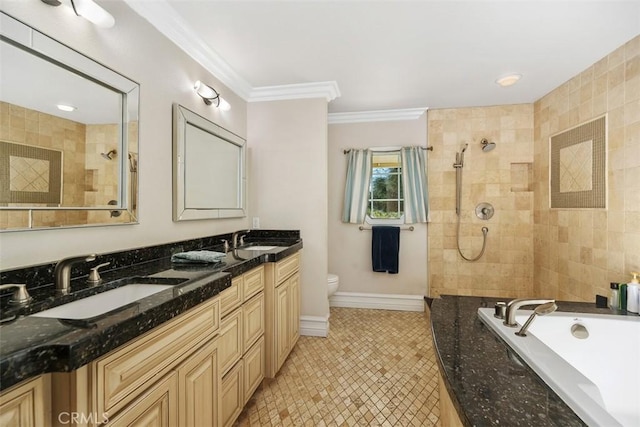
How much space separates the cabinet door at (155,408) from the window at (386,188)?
9.32 ft

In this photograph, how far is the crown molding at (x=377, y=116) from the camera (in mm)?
3361

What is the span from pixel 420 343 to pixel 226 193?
86.4 inches

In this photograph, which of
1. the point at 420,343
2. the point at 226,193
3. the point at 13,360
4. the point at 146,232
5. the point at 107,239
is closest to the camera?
the point at 13,360

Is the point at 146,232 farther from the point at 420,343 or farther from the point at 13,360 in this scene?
the point at 420,343

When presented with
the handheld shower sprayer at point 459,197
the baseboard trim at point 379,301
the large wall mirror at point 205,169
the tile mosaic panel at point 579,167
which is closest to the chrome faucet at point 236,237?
the large wall mirror at point 205,169

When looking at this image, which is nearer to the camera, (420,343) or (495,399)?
(495,399)

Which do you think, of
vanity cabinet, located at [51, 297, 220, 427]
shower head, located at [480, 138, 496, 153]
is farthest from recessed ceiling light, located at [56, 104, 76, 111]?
shower head, located at [480, 138, 496, 153]

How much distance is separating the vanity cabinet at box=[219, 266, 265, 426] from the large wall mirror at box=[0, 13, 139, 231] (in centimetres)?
69

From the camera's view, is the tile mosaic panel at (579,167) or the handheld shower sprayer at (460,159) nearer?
the tile mosaic panel at (579,167)

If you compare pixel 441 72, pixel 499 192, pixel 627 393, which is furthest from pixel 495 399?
pixel 499 192

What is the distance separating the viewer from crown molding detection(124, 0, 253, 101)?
156 cm

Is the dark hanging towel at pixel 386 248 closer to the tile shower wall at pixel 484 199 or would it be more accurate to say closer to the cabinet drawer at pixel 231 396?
the tile shower wall at pixel 484 199

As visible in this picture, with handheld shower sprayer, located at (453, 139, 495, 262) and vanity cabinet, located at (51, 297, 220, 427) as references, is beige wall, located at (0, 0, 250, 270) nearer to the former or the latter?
vanity cabinet, located at (51, 297, 220, 427)

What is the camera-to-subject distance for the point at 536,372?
930mm
